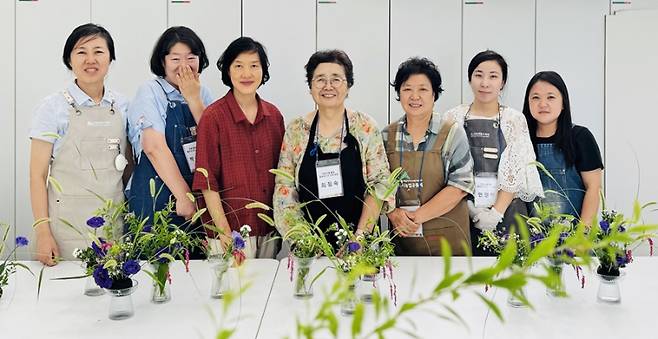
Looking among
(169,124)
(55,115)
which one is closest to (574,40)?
(169,124)

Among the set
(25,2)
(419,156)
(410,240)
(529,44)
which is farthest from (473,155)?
(25,2)

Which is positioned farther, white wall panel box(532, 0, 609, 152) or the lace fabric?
white wall panel box(532, 0, 609, 152)

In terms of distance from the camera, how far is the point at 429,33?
384 centimetres

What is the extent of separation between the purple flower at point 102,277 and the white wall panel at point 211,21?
7.34 ft

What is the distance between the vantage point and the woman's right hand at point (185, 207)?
2.76 meters

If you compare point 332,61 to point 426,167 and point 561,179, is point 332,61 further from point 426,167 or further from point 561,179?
point 561,179

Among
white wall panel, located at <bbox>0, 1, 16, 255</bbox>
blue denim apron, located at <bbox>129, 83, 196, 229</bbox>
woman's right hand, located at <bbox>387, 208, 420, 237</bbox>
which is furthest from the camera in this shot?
white wall panel, located at <bbox>0, 1, 16, 255</bbox>

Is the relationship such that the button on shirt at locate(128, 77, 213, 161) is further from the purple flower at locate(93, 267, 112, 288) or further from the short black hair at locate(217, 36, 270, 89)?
the purple flower at locate(93, 267, 112, 288)

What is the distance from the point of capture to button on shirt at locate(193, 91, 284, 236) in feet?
8.72

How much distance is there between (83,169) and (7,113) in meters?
1.49

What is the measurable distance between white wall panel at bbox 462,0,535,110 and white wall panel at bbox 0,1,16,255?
9.94 feet

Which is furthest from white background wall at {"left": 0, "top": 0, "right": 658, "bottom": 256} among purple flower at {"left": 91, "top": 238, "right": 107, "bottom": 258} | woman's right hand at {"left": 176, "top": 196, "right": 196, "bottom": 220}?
purple flower at {"left": 91, "top": 238, "right": 107, "bottom": 258}

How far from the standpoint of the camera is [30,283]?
212 centimetres

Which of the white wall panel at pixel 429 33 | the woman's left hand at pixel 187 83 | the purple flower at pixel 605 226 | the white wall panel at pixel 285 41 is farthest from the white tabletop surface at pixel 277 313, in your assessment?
the white wall panel at pixel 429 33
